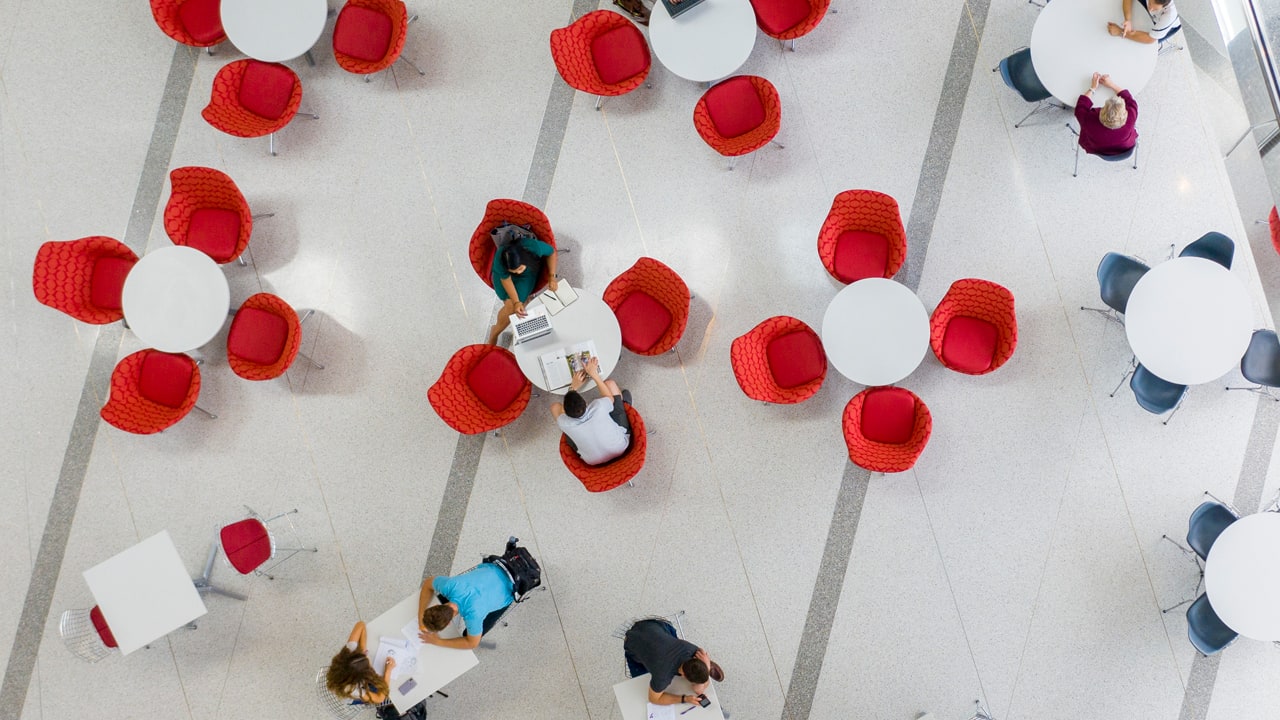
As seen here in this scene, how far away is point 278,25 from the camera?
19.3 ft

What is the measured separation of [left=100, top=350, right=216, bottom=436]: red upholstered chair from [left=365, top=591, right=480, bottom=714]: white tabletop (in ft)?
6.44

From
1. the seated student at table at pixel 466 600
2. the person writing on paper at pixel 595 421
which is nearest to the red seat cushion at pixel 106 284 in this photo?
the seated student at table at pixel 466 600

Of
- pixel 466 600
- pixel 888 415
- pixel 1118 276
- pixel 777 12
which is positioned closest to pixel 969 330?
pixel 888 415

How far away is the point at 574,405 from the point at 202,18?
13.1ft

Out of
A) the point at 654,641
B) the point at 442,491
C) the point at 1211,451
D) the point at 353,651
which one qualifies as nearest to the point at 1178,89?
the point at 1211,451

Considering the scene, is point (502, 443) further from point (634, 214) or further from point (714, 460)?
point (634, 214)

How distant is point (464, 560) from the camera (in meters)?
5.95

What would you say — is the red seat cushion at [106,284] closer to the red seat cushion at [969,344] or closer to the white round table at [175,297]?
the white round table at [175,297]

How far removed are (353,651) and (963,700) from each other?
404 centimetres

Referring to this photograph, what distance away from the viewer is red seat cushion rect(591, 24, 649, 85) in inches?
232

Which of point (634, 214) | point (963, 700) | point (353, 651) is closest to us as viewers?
point (353, 651)

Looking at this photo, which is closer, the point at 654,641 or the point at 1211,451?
the point at 654,641

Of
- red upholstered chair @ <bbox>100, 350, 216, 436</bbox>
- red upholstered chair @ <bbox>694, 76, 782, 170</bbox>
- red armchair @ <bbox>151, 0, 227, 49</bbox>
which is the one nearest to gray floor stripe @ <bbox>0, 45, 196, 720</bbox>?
red armchair @ <bbox>151, 0, 227, 49</bbox>

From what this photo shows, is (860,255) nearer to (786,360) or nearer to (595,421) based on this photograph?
(786,360)
